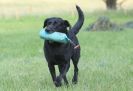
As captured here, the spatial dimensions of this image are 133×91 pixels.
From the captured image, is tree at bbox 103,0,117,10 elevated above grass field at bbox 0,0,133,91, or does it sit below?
below

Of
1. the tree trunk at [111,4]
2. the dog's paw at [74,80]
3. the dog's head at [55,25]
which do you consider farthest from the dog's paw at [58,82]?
the tree trunk at [111,4]

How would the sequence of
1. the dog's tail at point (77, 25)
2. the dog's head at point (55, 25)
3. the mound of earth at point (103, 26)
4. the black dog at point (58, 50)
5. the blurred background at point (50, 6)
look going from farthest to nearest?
1. the blurred background at point (50, 6)
2. the mound of earth at point (103, 26)
3. the dog's tail at point (77, 25)
4. the black dog at point (58, 50)
5. the dog's head at point (55, 25)

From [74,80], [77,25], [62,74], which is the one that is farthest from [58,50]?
[77,25]

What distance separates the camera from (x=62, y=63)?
9.78 m

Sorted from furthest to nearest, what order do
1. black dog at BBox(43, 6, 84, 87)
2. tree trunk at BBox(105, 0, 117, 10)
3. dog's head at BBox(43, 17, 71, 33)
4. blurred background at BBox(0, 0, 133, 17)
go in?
tree trunk at BBox(105, 0, 117, 10)
blurred background at BBox(0, 0, 133, 17)
black dog at BBox(43, 6, 84, 87)
dog's head at BBox(43, 17, 71, 33)

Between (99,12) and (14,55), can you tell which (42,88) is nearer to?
(14,55)

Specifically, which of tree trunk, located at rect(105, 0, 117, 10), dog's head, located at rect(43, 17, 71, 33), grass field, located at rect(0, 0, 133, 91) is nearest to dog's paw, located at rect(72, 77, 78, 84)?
grass field, located at rect(0, 0, 133, 91)

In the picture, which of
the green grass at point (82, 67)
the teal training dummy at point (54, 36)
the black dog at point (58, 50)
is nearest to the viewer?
the teal training dummy at point (54, 36)

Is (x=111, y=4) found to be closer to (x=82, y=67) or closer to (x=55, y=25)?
(x=82, y=67)

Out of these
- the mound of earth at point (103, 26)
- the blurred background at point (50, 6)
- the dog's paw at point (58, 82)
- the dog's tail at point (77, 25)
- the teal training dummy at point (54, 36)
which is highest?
the teal training dummy at point (54, 36)

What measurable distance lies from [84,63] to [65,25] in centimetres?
430

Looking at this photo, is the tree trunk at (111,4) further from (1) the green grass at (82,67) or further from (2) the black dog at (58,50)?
(2) the black dog at (58,50)

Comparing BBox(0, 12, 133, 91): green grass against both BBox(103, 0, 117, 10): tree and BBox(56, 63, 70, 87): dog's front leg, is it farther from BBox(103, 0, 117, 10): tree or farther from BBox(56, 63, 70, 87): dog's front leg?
BBox(103, 0, 117, 10): tree

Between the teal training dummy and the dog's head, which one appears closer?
the teal training dummy
